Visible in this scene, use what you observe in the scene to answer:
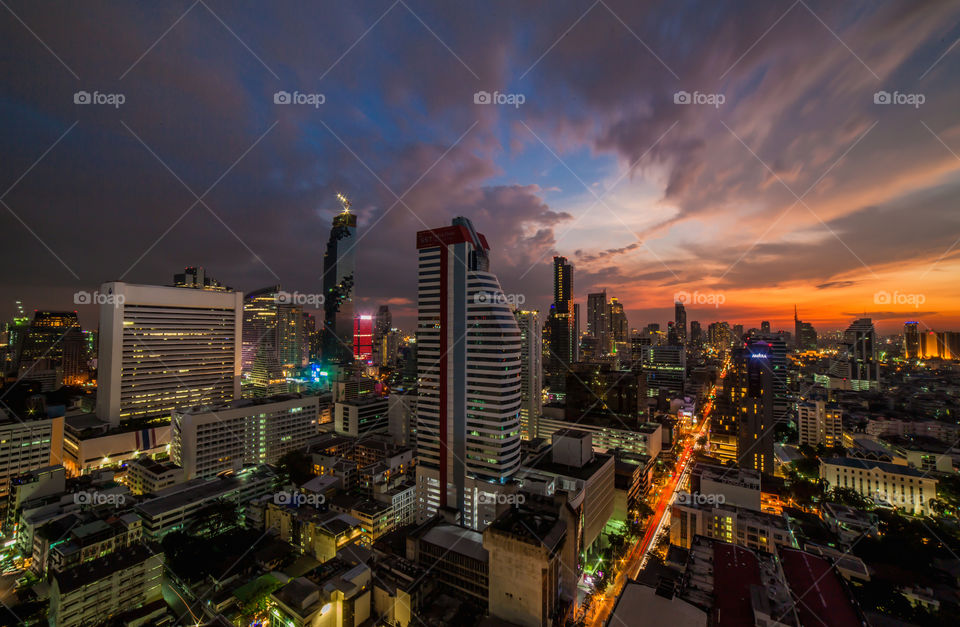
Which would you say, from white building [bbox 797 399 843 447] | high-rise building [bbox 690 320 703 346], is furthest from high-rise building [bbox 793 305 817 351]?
white building [bbox 797 399 843 447]

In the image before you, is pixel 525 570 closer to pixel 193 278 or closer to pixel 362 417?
pixel 362 417

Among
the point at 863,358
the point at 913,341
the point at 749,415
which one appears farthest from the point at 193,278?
the point at 913,341

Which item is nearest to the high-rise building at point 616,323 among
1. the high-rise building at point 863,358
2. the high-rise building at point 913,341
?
the high-rise building at point 863,358

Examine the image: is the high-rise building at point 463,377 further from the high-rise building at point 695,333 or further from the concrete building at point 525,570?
the high-rise building at point 695,333

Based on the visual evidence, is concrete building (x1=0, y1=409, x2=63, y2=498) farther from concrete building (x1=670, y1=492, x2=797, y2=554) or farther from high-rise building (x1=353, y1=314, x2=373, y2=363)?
high-rise building (x1=353, y1=314, x2=373, y2=363)

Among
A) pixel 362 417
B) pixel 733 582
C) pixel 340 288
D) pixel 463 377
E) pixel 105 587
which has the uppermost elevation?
pixel 340 288

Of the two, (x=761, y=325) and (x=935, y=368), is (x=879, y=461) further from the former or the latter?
(x=761, y=325)
